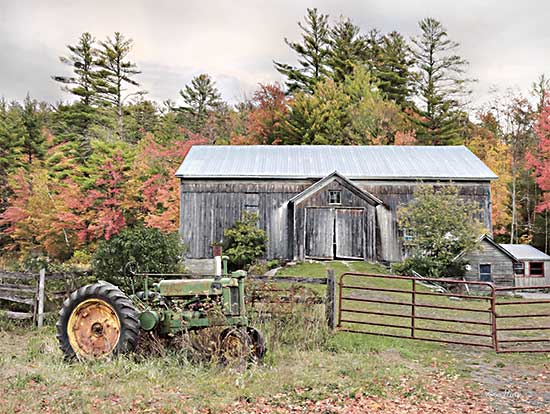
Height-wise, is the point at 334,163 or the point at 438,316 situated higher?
the point at 334,163

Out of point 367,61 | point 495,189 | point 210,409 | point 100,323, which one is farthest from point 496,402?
point 367,61

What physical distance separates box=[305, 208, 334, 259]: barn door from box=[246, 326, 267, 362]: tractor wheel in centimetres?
1539

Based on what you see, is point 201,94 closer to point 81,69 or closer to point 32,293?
point 81,69

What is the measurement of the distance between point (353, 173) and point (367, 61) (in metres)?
27.8

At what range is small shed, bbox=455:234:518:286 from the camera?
21.2 metres

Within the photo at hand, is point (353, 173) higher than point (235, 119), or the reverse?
point (235, 119)

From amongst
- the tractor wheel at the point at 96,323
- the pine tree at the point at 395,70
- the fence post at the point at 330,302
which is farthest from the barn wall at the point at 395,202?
the pine tree at the point at 395,70

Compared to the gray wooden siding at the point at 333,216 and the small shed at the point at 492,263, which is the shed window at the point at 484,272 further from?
the gray wooden siding at the point at 333,216

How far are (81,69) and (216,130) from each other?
12.6 metres

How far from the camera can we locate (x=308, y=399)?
6473mm

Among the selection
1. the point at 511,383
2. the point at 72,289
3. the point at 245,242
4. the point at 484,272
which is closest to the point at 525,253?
the point at 484,272

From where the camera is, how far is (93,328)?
8109 millimetres

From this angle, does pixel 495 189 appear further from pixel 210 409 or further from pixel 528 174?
pixel 210 409

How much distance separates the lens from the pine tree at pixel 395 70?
1828 inches
